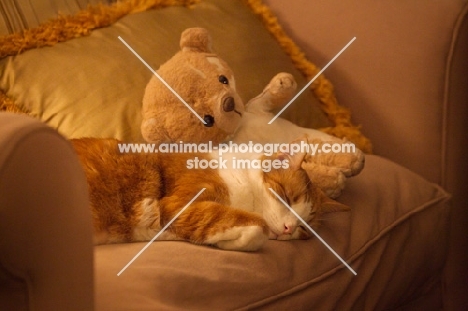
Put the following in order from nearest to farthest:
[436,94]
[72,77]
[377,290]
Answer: [377,290], [72,77], [436,94]

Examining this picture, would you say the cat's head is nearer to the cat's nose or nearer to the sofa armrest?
the cat's nose

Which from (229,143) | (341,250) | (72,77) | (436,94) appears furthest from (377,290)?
(72,77)

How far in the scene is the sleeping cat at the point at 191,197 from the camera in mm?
887

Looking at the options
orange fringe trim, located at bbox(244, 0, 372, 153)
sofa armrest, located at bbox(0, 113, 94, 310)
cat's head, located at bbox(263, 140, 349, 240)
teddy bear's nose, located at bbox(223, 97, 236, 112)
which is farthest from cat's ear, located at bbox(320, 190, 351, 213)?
sofa armrest, located at bbox(0, 113, 94, 310)

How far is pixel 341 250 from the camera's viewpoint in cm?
98

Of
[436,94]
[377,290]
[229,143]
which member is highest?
[436,94]

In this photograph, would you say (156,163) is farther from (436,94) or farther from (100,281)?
(436,94)

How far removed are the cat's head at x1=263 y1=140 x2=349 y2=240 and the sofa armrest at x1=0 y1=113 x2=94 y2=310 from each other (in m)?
0.40

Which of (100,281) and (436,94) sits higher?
(436,94)

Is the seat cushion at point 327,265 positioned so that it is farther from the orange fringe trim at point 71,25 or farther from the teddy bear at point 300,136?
the orange fringe trim at point 71,25

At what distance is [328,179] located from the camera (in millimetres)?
1047

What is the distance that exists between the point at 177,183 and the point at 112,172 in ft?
0.35

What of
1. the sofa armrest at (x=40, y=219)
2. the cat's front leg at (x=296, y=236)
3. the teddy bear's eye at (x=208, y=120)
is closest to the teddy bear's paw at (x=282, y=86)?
the teddy bear's eye at (x=208, y=120)

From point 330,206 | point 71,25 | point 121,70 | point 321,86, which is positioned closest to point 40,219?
point 330,206
